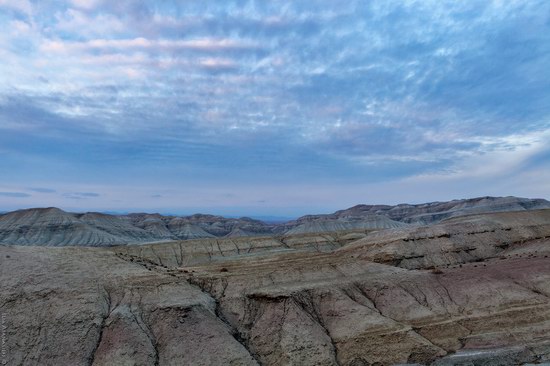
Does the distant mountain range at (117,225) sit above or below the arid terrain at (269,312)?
above

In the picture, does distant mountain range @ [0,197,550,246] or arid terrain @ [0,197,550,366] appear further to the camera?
distant mountain range @ [0,197,550,246]

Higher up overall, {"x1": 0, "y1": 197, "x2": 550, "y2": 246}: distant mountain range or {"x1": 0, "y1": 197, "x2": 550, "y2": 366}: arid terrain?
{"x1": 0, "y1": 197, "x2": 550, "y2": 246}: distant mountain range

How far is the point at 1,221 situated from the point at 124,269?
120 meters

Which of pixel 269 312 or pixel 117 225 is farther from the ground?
pixel 117 225

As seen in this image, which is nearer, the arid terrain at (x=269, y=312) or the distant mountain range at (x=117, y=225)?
the arid terrain at (x=269, y=312)

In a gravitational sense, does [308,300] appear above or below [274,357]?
above

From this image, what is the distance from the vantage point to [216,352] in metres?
26.3

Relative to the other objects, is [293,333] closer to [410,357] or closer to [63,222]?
[410,357]

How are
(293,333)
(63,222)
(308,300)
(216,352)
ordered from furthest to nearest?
1. (63,222)
2. (308,300)
3. (293,333)
4. (216,352)

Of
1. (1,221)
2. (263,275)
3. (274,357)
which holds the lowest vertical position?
(274,357)

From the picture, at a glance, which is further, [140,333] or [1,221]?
[1,221]

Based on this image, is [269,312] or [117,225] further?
[117,225]

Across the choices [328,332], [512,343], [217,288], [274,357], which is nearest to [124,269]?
[217,288]

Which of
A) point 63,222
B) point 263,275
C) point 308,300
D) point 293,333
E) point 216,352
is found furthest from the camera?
point 63,222
